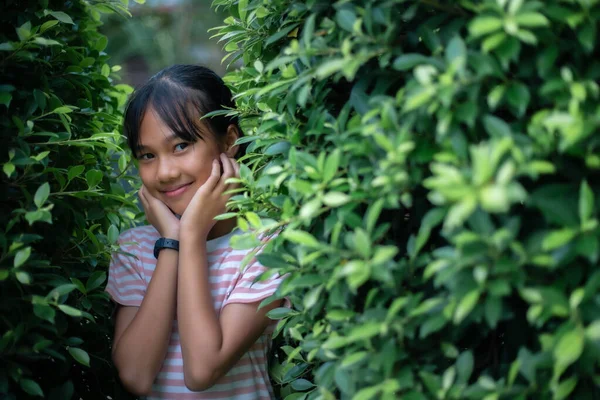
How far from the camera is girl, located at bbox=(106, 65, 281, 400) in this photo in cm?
230

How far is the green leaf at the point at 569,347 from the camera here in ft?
4.08

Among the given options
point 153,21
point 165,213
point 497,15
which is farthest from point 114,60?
point 497,15

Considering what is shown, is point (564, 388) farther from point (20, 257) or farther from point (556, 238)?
point (20, 257)

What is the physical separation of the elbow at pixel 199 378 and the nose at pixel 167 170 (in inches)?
28.0

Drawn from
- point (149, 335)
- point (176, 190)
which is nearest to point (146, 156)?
point (176, 190)

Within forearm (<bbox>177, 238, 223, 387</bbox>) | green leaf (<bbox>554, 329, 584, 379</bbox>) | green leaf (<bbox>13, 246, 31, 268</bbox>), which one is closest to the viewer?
green leaf (<bbox>554, 329, 584, 379</bbox>)

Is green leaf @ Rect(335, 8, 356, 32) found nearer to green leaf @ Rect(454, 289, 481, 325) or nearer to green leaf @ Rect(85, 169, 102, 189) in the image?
green leaf @ Rect(454, 289, 481, 325)

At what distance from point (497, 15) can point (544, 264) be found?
0.50 m

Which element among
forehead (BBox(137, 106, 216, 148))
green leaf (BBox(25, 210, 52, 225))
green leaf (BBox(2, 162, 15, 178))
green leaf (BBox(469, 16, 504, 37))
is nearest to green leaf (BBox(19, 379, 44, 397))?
green leaf (BBox(25, 210, 52, 225))

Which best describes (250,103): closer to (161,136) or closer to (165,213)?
(161,136)

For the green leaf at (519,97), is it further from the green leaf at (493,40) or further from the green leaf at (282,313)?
the green leaf at (282,313)

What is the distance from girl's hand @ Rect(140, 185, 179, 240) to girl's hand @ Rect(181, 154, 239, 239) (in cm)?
12

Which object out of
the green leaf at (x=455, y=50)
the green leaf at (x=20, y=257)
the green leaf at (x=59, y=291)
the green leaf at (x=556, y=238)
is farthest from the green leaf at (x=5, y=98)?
the green leaf at (x=556, y=238)

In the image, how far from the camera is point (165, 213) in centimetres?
262
